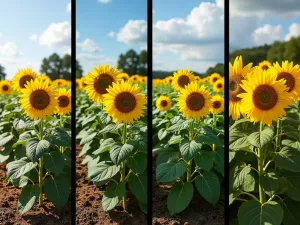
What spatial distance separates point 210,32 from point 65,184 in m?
1.61

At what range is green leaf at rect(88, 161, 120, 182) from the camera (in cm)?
295

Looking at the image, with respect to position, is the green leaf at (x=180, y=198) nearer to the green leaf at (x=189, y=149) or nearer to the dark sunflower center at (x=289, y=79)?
the green leaf at (x=189, y=149)

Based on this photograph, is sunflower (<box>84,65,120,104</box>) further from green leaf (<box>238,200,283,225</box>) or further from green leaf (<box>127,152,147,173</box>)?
green leaf (<box>238,200,283,225</box>)

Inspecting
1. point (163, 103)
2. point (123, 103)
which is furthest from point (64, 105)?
point (163, 103)

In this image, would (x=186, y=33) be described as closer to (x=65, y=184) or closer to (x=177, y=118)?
(x=177, y=118)

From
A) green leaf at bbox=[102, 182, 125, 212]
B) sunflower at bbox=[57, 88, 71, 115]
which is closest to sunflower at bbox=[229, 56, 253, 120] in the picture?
green leaf at bbox=[102, 182, 125, 212]

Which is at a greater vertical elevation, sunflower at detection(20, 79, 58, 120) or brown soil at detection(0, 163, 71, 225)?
sunflower at detection(20, 79, 58, 120)

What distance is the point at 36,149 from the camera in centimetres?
292

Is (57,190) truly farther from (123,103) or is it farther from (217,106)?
(217,106)

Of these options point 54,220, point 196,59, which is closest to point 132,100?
point 196,59

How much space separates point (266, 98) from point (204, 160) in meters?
0.74

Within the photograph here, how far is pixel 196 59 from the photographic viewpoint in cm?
270

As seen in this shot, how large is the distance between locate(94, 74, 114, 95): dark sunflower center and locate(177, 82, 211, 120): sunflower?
638 millimetres

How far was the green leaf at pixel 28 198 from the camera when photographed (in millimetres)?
3041
